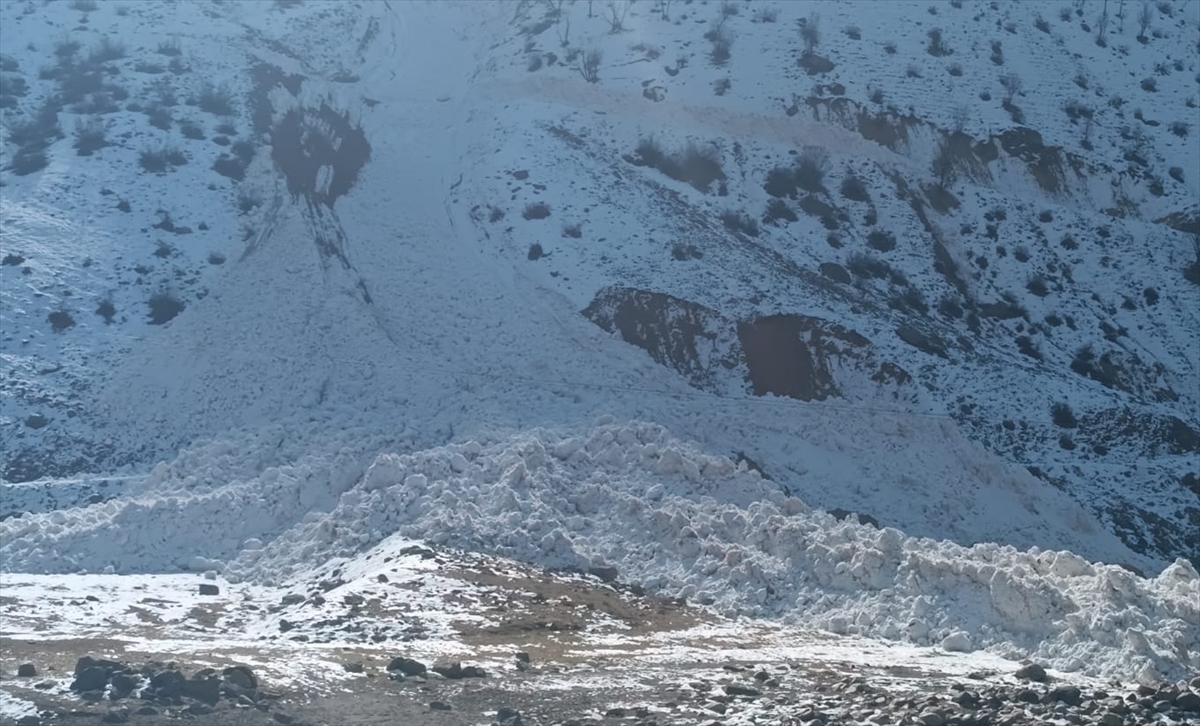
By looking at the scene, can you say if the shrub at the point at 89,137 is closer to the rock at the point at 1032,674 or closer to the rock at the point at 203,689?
the rock at the point at 203,689

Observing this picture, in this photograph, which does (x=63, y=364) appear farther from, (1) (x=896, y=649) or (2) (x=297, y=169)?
(1) (x=896, y=649)

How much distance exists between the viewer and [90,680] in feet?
45.0

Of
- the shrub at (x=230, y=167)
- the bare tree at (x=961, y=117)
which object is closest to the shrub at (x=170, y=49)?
the shrub at (x=230, y=167)

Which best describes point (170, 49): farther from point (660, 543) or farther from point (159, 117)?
point (660, 543)

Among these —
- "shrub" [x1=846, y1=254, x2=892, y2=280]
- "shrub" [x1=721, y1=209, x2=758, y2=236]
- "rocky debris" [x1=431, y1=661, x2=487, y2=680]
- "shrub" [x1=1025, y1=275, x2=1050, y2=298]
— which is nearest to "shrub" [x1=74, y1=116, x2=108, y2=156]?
"shrub" [x1=721, y1=209, x2=758, y2=236]

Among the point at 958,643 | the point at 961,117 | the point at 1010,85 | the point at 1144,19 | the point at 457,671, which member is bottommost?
the point at 958,643

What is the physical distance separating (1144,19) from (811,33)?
10.4 meters

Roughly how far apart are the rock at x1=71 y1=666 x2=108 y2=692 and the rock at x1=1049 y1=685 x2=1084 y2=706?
8527mm

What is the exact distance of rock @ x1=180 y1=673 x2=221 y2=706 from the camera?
44.7 feet

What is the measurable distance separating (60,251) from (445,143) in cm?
1014

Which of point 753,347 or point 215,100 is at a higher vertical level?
point 215,100

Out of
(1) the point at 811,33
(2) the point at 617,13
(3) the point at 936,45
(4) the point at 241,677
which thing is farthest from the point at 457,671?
(2) the point at 617,13

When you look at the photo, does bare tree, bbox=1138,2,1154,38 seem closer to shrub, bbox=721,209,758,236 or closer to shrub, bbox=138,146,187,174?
shrub, bbox=721,209,758,236

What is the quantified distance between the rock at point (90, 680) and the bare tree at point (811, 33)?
28164 millimetres
